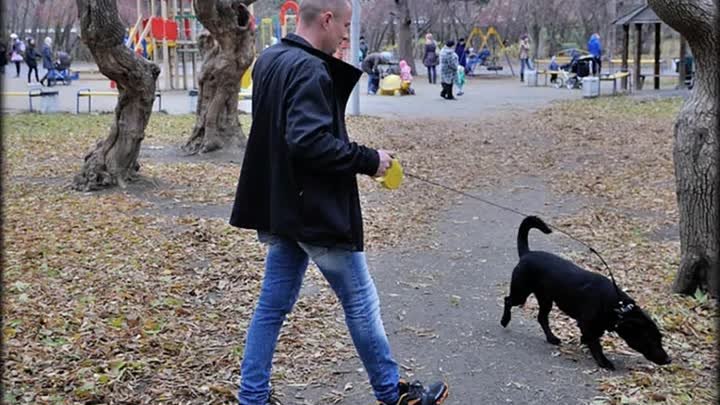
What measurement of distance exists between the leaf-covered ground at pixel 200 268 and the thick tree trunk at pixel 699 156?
0.89 ft

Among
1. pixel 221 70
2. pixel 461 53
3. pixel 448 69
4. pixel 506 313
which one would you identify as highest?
pixel 461 53

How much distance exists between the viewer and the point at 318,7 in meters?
3.61

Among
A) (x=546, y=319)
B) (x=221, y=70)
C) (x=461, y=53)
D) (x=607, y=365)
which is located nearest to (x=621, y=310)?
(x=607, y=365)

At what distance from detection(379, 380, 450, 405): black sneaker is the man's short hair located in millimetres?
1676

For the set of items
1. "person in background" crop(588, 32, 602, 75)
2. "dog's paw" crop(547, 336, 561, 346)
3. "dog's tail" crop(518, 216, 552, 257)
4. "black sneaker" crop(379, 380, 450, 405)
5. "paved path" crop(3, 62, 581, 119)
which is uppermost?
"person in background" crop(588, 32, 602, 75)

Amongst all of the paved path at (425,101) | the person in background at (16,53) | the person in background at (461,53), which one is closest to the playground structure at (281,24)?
the paved path at (425,101)

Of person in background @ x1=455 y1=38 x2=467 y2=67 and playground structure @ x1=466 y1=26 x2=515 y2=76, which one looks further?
playground structure @ x1=466 y1=26 x2=515 y2=76

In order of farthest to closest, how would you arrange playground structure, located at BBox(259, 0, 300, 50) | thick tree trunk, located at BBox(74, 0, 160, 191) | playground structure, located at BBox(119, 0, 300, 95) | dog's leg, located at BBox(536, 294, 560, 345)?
playground structure, located at BBox(259, 0, 300, 50) < playground structure, located at BBox(119, 0, 300, 95) < thick tree trunk, located at BBox(74, 0, 160, 191) < dog's leg, located at BBox(536, 294, 560, 345)

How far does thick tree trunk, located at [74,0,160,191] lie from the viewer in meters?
9.79

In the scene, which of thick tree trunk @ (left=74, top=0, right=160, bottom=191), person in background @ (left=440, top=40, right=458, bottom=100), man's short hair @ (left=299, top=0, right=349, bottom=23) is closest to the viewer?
man's short hair @ (left=299, top=0, right=349, bottom=23)

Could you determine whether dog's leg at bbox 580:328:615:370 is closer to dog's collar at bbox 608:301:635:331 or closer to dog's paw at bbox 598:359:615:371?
dog's paw at bbox 598:359:615:371

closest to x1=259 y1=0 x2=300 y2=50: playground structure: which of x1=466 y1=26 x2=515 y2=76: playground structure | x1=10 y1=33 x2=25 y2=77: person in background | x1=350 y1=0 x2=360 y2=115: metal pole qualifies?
x1=350 y1=0 x2=360 y2=115: metal pole

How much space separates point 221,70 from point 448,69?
1352 centimetres

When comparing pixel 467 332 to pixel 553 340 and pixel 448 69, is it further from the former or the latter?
pixel 448 69
